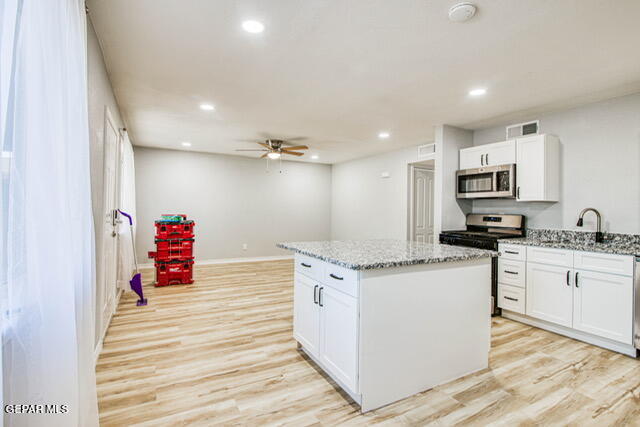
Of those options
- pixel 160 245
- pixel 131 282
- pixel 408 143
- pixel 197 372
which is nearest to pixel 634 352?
pixel 197 372

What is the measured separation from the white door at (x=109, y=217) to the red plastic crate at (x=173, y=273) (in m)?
1.13

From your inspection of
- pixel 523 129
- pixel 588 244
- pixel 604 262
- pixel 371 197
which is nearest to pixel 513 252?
pixel 588 244

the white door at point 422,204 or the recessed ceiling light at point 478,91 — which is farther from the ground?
the recessed ceiling light at point 478,91

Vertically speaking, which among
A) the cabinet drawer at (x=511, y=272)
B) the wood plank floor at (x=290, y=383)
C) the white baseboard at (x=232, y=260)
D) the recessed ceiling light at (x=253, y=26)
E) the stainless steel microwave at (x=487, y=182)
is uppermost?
the recessed ceiling light at (x=253, y=26)

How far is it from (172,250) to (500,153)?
4.86 meters

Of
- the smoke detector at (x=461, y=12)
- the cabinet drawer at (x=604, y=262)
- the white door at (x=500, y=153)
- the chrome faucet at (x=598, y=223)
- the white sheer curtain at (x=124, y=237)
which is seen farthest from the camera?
the white sheer curtain at (x=124, y=237)

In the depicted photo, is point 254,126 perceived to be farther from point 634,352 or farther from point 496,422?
point 634,352

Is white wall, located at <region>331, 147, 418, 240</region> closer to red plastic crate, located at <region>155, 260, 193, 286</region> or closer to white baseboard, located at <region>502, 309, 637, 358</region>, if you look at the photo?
white baseboard, located at <region>502, 309, 637, 358</region>

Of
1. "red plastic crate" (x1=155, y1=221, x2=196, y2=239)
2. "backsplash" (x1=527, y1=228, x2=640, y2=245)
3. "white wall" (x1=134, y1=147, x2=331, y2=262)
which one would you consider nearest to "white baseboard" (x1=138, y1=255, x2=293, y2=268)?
"white wall" (x1=134, y1=147, x2=331, y2=262)

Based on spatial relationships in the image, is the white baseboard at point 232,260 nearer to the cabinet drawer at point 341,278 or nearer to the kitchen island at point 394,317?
the kitchen island at point 394,317

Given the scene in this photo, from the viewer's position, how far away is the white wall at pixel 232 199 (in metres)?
6.29

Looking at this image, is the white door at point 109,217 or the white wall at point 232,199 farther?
the white wall at point 232,199

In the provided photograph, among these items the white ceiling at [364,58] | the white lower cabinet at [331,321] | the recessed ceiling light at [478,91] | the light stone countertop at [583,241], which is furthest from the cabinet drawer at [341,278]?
the light stone countertop at [583,241]

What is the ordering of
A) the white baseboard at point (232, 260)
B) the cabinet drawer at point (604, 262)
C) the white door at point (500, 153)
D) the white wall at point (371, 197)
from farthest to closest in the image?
the white baseboard at point (232, 260) → the white wall at point (371, 197) → the white door at point (500, 153) → the cabinet drawer at point (604, 262)
